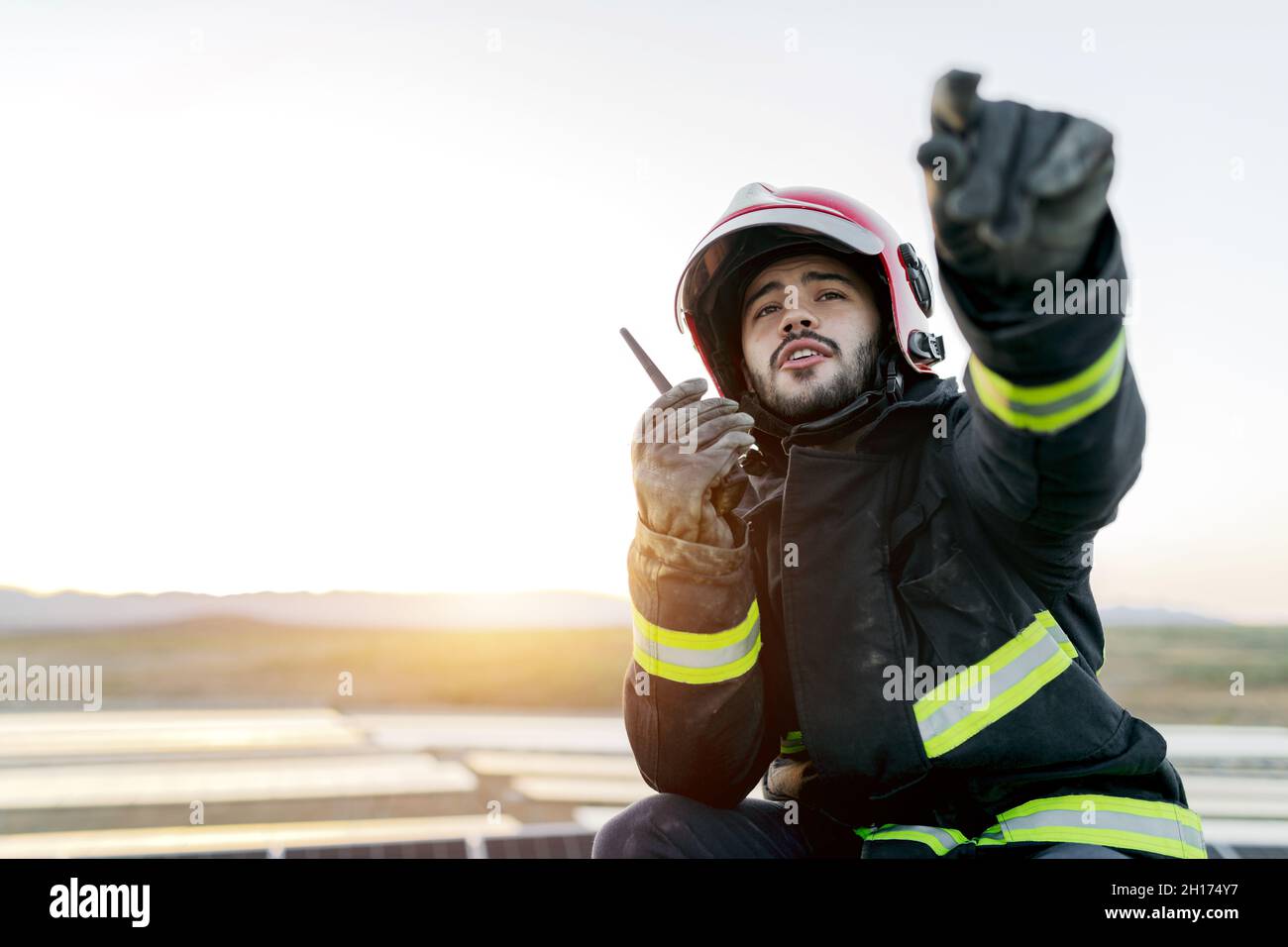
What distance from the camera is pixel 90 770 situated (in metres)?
7.27

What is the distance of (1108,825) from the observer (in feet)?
6.18

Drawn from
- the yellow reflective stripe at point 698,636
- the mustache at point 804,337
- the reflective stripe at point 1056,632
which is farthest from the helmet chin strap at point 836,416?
the reflective stripe at point 1056,632

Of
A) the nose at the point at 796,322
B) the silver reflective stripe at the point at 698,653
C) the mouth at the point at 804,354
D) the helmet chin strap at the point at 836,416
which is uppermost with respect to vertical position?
the nose at the point at 796,322

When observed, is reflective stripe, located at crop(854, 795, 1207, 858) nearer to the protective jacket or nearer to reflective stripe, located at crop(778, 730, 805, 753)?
the protective jacket

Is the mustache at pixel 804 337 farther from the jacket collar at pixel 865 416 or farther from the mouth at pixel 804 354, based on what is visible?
the jacket collar at pixel 865 416

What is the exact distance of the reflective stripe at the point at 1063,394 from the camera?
1580 millimetres

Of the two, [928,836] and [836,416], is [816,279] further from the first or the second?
[928,836]

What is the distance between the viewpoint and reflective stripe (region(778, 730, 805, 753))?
2.36 metres

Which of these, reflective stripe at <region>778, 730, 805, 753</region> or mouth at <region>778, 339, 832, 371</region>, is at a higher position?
mouth at <region>778, 339, 832, 371</region>

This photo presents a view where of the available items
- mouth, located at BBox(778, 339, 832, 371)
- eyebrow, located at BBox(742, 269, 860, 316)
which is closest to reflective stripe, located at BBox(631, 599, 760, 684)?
mouth, located at BBox(778, 339, 832, 371)

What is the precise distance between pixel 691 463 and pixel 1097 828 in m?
1.11

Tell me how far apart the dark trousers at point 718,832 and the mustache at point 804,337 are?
112 cm

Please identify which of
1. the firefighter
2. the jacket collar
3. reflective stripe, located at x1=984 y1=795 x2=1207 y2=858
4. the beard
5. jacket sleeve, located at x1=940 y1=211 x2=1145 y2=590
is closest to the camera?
jacket sleeve, located at x1=940 y1=211 x2=1145 y2=590
